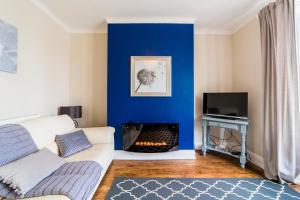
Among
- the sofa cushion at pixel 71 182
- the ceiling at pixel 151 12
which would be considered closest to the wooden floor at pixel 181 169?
the sofa cushion at pixel 71 182

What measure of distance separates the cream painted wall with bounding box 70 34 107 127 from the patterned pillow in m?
1.19

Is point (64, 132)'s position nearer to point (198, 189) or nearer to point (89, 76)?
point (89, 76)

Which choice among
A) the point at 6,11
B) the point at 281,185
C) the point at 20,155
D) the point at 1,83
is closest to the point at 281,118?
the point at 281,185

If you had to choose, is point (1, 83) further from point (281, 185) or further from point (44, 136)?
point (281, 185)

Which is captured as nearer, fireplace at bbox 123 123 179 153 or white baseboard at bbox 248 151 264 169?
white baseboard at bbox 248 151 264 169

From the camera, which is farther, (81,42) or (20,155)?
(81,42)

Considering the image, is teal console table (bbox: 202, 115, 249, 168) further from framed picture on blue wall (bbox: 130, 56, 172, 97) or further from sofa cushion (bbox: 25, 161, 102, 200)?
sofa cushion (bbox: 25, 161, 102, 200)

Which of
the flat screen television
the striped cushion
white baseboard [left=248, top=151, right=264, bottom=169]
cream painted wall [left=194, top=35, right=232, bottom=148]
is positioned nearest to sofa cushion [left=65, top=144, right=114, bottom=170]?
the striped cushion

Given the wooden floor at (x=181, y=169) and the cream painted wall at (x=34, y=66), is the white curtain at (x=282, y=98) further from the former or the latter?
the cream painted wall at (x=34, y=66)

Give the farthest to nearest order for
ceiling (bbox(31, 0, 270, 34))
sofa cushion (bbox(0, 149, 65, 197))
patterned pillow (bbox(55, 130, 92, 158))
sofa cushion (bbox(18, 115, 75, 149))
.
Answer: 1. ceiling (bbox(31, 0, 270, 34))
2. patterned pillow (bbox(55, 130, 92, 158))
3. sofa cushion (bbox(18, 115, 75, 149))
4. sofa cushion (bbox(0, 149, 65, 197))

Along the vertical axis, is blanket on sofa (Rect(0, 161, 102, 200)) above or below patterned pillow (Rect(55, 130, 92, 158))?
below

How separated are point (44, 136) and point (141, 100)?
1.75 m

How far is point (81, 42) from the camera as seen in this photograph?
12.5 feet

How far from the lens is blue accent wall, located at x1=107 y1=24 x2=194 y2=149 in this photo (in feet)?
10.9
